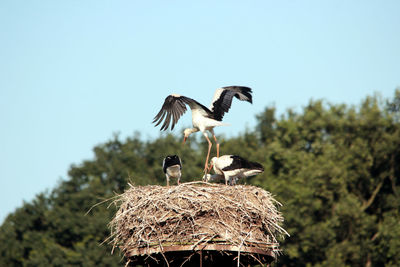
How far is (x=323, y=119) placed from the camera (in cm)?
4003

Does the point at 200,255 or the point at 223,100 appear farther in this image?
the point at 223,100

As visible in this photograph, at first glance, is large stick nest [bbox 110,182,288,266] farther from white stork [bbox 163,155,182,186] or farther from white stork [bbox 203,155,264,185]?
white stork [bbox 163,155,182,186]

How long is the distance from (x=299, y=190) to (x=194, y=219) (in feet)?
78.2

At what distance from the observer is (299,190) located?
1340 inches

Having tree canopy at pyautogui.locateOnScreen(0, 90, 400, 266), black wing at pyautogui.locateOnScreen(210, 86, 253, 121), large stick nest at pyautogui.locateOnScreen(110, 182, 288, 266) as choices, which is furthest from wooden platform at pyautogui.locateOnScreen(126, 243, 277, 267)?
tree canopy at pyautogui.locateOnScreen(0, 90, 400, 266)

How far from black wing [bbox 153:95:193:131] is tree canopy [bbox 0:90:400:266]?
20.0m

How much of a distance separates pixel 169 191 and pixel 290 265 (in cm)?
2454

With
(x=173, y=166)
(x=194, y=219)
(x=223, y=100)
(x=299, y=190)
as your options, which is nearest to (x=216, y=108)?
(x=223, y=100)

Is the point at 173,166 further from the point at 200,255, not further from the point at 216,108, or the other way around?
the point at 200,255

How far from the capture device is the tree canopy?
109 ft

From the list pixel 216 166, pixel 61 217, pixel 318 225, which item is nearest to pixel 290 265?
pixel 318 225

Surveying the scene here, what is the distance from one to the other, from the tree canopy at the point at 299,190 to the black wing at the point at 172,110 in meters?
20.0

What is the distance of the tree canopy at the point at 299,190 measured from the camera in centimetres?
3338

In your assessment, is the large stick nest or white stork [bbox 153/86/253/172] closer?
the large stick nest
